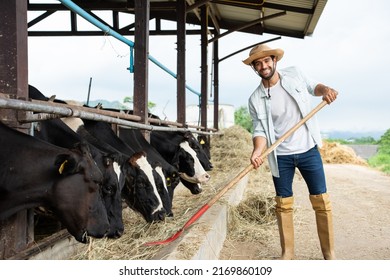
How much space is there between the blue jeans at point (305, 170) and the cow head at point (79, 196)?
1.85 m

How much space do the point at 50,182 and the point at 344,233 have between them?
375cm

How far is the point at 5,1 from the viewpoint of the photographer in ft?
10.1

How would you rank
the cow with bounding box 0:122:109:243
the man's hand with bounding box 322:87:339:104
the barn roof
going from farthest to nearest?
the barn roof, the man's hand with bounding box 322:87:339:104, the cow with bounding box 0:122:109:243

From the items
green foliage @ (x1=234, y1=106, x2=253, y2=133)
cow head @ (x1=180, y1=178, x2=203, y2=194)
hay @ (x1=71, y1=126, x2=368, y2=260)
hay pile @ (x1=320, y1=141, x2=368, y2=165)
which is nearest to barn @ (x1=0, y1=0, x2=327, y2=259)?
hay @ (x1=71, y1=126, x2=368, y2=260)

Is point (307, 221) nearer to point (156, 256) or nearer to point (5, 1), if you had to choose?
point (156, 256)

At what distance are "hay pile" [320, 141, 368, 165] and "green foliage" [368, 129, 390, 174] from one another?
2.65 feet

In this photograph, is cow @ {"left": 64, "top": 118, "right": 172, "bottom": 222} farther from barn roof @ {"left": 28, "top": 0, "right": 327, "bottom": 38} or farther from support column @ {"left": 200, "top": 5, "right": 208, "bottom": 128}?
support column @ {"left": 200, "top": 5, "right": 208, "bottom": 128}

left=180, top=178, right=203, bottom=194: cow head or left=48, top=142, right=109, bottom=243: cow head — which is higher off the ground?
left=48, top=142, right=109, bottom=243: cow head

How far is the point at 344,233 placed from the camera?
5.50m

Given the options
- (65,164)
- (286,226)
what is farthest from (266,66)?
(65,164)

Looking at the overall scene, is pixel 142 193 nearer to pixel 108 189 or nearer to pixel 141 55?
pixel 108 189

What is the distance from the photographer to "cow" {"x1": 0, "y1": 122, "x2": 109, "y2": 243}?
2957 millimetres

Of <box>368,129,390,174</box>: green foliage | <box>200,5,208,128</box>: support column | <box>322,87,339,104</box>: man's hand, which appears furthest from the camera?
<box>368,129,390,174</box>: green foliage

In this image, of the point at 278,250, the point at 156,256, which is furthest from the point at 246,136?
the point at 156,256
